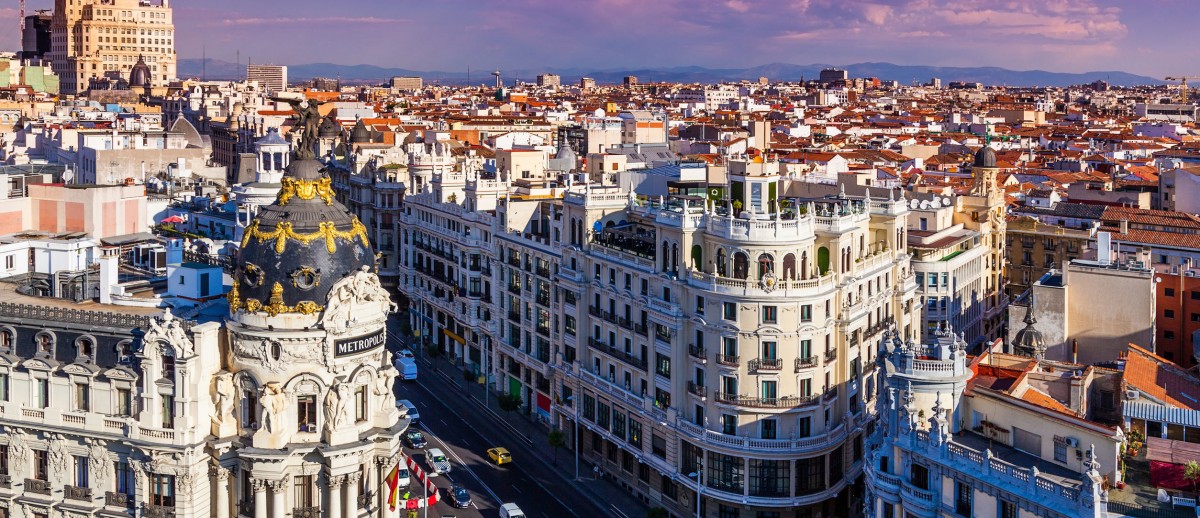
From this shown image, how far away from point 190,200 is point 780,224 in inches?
3025

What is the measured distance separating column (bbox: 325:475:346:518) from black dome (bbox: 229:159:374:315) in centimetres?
810

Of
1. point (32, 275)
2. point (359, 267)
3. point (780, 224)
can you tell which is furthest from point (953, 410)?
point (32, 275)

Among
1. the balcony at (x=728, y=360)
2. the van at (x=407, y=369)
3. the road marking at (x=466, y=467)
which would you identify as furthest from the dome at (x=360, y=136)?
the balcony at (x=728, y=360)

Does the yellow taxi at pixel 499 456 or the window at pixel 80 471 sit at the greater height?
the window at pixel 80 471

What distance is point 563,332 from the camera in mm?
97688

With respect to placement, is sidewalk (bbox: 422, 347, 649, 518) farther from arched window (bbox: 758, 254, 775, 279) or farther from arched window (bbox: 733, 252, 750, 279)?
arched window (bbox: 758, 254, 775, 279)

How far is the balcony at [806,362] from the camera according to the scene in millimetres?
78875

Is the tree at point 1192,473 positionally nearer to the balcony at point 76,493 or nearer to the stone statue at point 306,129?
the stone statue at point 306,129

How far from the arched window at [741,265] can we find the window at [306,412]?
30218mm

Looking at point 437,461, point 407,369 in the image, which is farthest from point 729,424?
point 407,369

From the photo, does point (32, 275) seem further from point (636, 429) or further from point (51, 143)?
point (51, 143)

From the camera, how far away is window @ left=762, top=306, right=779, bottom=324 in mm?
78062

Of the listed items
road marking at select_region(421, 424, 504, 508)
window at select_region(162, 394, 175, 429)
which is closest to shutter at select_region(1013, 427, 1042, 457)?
road marking at select_region(421, 424, 504, 508)

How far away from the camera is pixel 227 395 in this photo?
59.7 m
